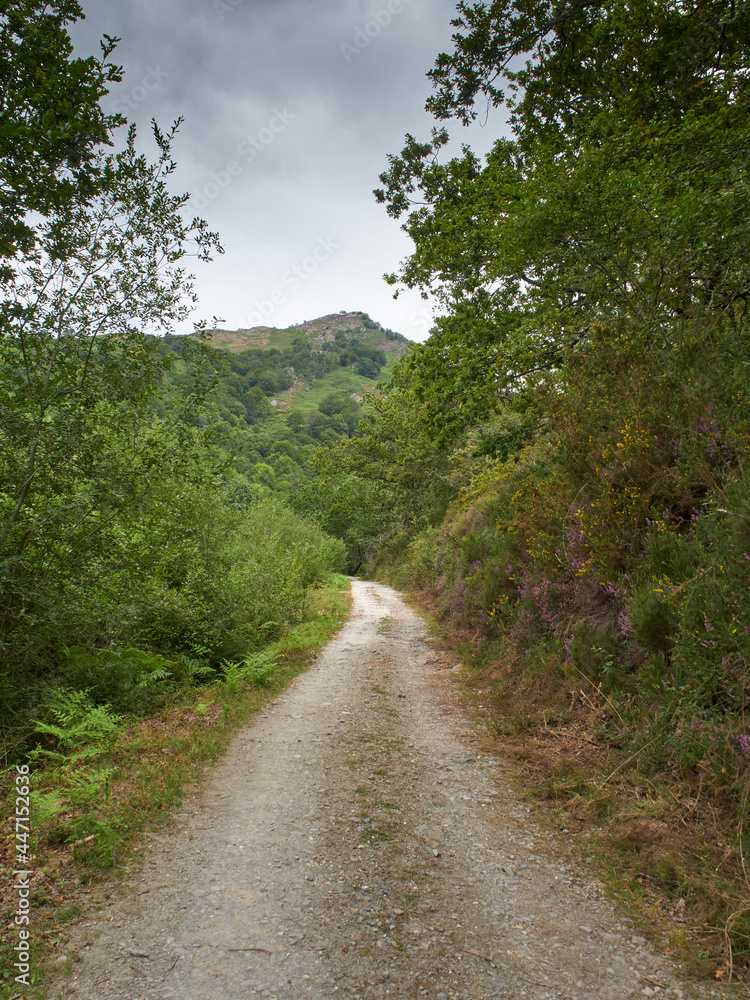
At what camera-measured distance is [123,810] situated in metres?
3.66

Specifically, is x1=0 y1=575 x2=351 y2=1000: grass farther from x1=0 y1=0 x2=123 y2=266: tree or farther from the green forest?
x1=0 y1=0 x2=123 y2=266: tree

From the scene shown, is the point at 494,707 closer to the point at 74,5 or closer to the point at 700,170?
the point at 700,170

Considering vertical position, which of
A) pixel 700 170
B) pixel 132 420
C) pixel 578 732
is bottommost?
pixel 578 732

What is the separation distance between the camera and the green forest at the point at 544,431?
152 inches

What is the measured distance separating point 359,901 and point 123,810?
1952mm

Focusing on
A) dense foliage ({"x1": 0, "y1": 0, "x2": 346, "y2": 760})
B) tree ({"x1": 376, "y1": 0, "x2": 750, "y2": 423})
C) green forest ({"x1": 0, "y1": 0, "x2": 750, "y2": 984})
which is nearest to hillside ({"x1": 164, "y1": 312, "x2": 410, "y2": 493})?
tree ({"x1": 376, "y1": 0, "x2": 750, "y2": 423})

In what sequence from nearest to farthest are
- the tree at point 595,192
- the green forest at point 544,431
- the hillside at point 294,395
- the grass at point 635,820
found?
the grass at point 635,820 < the green forest at point 544,431 < the tree at point 595,192 < the hillside at point 294,395

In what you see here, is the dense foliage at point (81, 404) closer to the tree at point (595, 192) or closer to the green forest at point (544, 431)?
the green forest at point (544, 431)

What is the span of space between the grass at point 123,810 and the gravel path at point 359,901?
15 centimetres

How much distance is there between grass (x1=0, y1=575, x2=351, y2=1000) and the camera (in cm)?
257

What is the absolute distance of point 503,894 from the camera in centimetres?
301

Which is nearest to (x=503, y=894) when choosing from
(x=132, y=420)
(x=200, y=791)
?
(x=200, y=791)

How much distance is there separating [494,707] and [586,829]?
2.74 m

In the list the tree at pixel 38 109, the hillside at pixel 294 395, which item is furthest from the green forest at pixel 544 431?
the hillside at pixel 294 395
